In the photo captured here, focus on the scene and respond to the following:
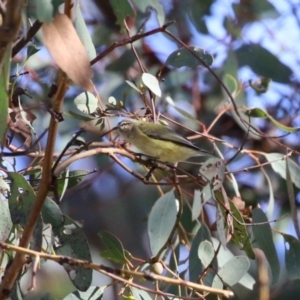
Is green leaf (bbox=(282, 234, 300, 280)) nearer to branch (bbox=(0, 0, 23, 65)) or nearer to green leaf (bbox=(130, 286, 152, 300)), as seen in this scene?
green leaf (bbox=(130, 286, 152, 300))

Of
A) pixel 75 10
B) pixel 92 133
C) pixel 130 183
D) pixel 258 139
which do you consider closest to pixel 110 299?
pixel 130 183

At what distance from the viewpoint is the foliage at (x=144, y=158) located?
3.23ft

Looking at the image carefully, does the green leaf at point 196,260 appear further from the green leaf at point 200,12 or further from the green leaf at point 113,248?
the green leaf at point 200,12

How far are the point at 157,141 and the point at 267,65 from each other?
0.53 m

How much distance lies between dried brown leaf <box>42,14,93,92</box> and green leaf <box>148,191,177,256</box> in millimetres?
472

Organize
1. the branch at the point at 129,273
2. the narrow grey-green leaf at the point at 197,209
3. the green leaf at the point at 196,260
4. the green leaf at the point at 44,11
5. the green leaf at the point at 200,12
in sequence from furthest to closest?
the green leaf at the point at 200,12
the green leaf at the point at 196,260
the narrow grey-green leaf at the point at 197,209
the green leaf at the point at 44,11
the branch at the point at 129,273

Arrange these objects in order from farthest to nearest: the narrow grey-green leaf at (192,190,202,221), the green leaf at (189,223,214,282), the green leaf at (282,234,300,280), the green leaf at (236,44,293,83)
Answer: the green leaf at (236,44,293,83) < the green leaf at (282,234,300,280) < the green leaf at (189,223,214,282) < the narrow grey-green leaf at (192,190,202,221)

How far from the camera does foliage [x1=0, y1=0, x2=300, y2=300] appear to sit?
3.23 ft

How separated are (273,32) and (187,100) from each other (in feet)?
1.43

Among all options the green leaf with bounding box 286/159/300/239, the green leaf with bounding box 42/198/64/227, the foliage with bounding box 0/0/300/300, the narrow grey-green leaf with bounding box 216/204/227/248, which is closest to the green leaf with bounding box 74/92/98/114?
the foliage with bounding box 0/0/300/300

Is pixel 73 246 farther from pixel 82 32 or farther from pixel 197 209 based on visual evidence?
pixel 82 32

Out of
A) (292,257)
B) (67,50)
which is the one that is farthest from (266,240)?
(67,50)

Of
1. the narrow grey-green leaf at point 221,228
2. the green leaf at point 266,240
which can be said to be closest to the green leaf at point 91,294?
the narrow grey-green leaf at point 221,228

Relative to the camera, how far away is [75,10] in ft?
3.90
